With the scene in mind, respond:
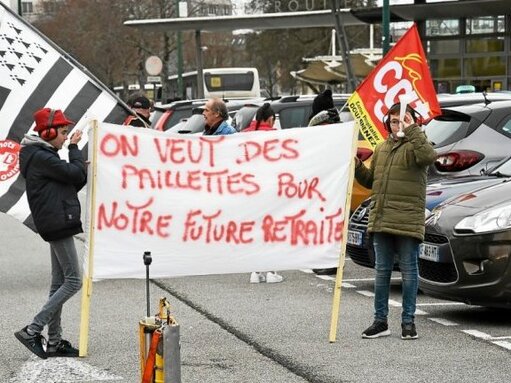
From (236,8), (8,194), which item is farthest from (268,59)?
(8,194)

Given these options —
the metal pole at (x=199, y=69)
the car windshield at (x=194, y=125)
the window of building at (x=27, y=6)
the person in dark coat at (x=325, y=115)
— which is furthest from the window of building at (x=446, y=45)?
the window of building at (x=27, y=6)

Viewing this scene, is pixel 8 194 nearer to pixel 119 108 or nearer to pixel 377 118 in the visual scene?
pixel 119 108

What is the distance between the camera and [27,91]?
11273 millimetres

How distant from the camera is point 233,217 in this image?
29.9 feet

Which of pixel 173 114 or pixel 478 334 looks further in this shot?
pixel 173 114

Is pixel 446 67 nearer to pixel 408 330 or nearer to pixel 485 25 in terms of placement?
pixel 485 25

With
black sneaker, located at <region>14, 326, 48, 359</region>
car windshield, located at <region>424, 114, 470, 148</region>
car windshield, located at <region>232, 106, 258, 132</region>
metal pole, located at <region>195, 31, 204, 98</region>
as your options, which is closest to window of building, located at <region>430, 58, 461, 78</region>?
metal pole, located at <region>195, 31, 204, 98</region>

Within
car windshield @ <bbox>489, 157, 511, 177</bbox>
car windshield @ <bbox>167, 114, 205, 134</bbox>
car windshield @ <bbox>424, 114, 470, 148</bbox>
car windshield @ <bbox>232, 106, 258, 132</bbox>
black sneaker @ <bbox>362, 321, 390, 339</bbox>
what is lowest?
black sneaker @ <bbox>362, 321, 390, 339</bbox>

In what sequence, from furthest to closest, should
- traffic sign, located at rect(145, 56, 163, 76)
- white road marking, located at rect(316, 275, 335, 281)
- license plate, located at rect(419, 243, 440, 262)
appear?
1. traffic sign, located at rect(145, 56, 163, 76)
2. white road marking, located at rect(316, 275, 335, 281)
3. license plate, located at rect(419, 243, 440, 262)

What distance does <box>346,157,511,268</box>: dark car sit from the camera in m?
10.8

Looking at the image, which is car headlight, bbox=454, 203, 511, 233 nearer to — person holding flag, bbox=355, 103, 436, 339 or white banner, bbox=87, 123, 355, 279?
person holding flag, bbox=355, 103, 436, 339

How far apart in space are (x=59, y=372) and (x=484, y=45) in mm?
25393

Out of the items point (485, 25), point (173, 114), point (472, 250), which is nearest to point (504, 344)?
point (472, 250)

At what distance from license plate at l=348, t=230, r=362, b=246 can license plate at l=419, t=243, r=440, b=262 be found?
1739 mm
